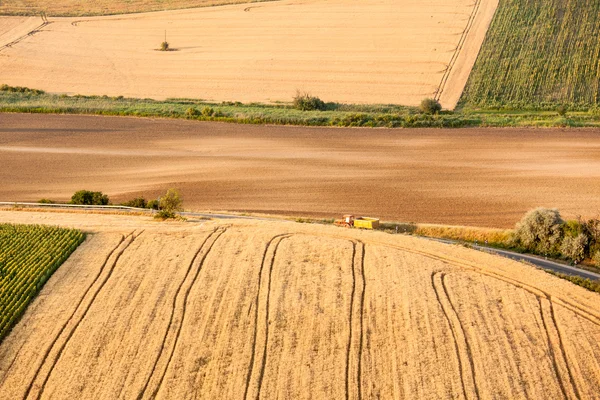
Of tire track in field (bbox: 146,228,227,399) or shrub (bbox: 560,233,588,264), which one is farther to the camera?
shrub (bbox: 560,233,588,264)

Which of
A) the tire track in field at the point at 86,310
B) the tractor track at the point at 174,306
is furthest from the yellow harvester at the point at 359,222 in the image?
the tire track in field at the point at 86,310

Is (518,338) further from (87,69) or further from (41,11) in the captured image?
(41,11)

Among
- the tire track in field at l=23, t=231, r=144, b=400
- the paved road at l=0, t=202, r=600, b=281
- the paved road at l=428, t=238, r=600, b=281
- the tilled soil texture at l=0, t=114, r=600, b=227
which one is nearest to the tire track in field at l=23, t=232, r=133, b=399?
the tire track in field at l=23, t=231, r=144, b=400

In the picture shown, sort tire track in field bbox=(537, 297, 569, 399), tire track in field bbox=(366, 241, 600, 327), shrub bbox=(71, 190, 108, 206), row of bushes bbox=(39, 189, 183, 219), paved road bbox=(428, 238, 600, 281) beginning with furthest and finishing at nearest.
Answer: shrub bbox=(71, 190, 108, 206) < row of bushes bbox=(39, 189, 183, 219) < paved road bbox=(428, 238, 600, 281) < tire track in field bbox=(366, 241, 600, 327) < tire track in field bbox=(537, 297, 569, 399)

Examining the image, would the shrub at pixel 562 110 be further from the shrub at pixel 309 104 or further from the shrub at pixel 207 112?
the shrub at pixel 207 112

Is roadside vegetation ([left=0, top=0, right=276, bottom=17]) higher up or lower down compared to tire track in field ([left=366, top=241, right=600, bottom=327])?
higher up

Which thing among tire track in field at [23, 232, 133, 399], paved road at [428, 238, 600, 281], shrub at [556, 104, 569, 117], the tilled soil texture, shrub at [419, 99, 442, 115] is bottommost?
tire track in field at [23, 232, 133, 399]

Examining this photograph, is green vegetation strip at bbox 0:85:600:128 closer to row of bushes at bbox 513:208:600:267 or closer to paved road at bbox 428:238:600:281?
row of bushes at bbox 513:208:600:267
